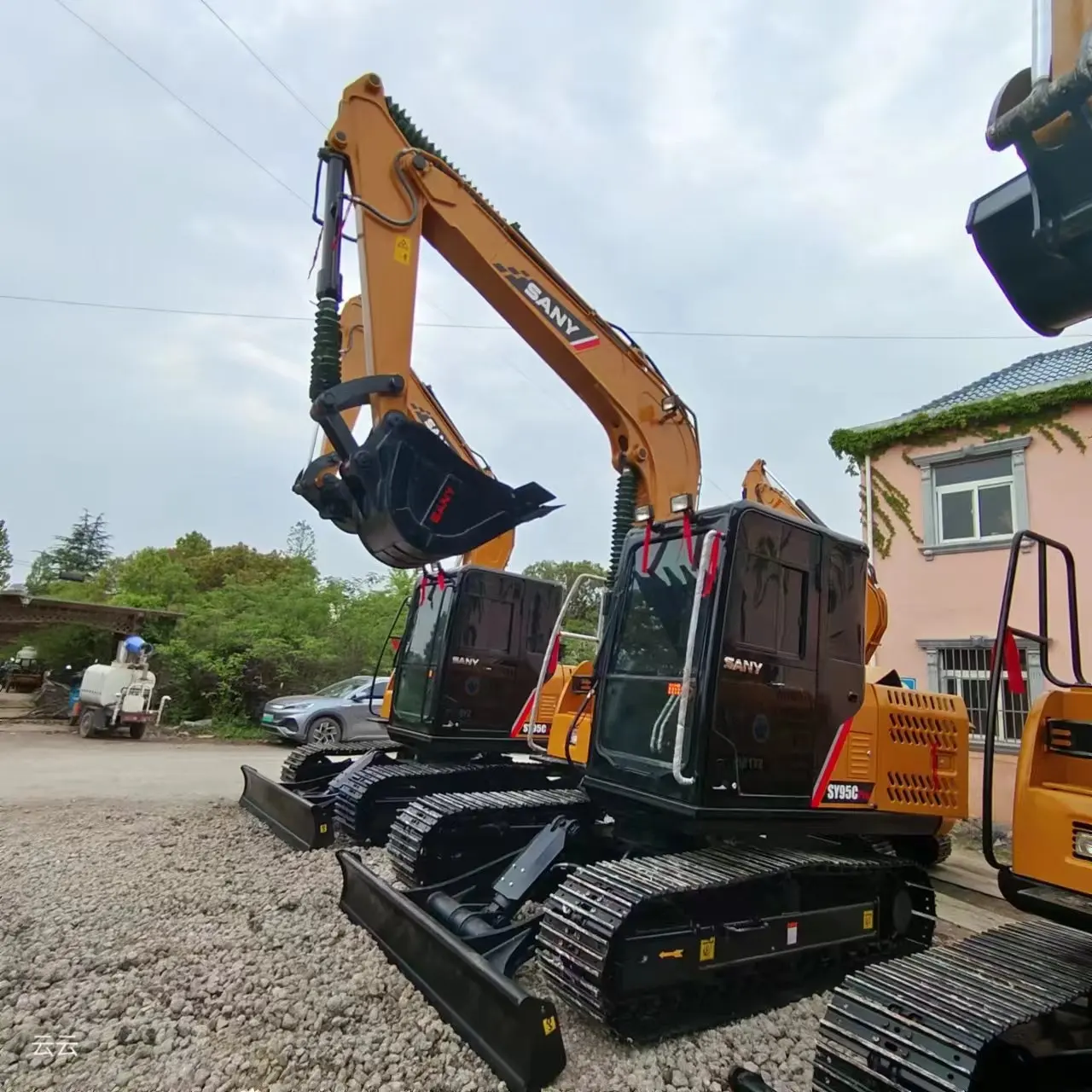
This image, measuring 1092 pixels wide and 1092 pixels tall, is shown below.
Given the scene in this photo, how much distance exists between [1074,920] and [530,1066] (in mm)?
1914

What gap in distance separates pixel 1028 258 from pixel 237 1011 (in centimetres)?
401

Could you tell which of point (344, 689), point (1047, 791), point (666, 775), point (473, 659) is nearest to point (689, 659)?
point (666, 775)

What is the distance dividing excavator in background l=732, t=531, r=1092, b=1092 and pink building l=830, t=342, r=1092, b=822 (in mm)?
6927

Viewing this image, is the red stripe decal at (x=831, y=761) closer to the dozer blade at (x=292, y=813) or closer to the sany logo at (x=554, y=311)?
the sany logo at (x=554, y=311)

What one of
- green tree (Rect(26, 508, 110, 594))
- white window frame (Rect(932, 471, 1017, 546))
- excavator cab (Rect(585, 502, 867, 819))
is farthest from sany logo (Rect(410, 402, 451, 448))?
green tree (Rect(26, 508, 110, 594))

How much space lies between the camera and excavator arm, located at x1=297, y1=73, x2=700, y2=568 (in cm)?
460

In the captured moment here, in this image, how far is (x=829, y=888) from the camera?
4152 millimetres

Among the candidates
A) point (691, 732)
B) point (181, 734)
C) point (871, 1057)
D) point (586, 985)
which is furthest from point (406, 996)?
point (181, 734)

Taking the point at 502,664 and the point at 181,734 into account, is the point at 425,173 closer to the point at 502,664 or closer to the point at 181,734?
the point at 502,664

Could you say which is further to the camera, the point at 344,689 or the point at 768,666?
the point at 344,689

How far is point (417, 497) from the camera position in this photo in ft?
15.2

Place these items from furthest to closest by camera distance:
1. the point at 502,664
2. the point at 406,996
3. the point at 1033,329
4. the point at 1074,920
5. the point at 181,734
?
the point at 181,734 < the point at 502,664 < the point at 406,996 < the point at 1074,920 < the point at 1033,329

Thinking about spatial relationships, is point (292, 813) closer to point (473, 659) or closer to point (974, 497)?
point (473, 659)

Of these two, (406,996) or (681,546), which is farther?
(681,546)
